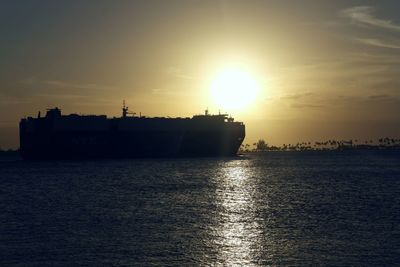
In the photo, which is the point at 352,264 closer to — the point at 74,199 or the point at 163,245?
the point at 163,245

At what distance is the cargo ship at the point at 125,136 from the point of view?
5290 inches

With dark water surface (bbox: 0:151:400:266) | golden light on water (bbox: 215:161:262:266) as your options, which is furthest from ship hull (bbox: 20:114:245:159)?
golden light on water (bbox: 215:161:262:266)

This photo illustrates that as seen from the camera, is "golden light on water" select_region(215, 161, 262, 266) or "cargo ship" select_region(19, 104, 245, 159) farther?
"cargo ship" select_region(19, 104, 245, 159)

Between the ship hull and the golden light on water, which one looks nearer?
the golden light on water

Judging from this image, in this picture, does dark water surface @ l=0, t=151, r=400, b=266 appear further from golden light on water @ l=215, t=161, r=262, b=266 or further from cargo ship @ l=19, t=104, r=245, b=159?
cargo ship @ l=19, t=104, r=245, b=159

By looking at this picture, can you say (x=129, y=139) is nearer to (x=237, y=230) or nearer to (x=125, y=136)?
(x=125, y=136)

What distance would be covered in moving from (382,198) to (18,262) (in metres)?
37.4

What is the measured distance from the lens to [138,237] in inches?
1249

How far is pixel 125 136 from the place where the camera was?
140 metres

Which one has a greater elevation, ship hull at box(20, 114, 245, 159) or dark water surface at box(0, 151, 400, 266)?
ship hull at box(20, 114, 245, 159)

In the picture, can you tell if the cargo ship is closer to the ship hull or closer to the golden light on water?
the ship hull

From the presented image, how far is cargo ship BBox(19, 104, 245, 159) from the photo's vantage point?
134 metres

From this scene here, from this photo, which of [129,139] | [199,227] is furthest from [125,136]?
A: [199,227]

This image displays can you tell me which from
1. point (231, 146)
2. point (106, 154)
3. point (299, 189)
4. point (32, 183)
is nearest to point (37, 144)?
point (106, 154)
